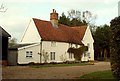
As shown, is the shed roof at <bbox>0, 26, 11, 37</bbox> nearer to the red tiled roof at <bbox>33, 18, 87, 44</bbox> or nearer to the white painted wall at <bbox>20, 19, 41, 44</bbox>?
the white painted wall at <bbox>20, 19, 41, 44</bbox>

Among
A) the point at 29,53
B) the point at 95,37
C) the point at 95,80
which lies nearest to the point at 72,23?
the point at 95,37

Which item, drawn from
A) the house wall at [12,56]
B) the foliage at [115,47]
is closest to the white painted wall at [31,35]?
the house wall at [12,56]

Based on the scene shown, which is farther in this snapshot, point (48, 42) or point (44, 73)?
point (48, 42)

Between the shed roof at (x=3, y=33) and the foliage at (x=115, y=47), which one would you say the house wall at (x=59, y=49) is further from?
the foliage at (x=115, y=47)

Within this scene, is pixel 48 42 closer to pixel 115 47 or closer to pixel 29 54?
pixel 29 54

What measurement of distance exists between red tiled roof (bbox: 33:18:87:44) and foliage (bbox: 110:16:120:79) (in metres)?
37.1

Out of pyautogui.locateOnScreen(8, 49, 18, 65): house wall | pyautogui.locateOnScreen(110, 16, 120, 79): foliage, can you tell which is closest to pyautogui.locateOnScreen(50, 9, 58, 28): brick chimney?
pyautogui.locateOnScreen(8, 49, 18, 65): house wall

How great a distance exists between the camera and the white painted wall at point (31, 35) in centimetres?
5078

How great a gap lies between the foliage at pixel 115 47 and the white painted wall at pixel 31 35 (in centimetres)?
3712

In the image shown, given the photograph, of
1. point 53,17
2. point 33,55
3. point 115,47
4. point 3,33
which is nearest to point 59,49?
point 33,55

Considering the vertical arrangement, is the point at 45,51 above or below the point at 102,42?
below

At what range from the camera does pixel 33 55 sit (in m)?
48.3

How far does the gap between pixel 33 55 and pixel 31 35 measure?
5739mm

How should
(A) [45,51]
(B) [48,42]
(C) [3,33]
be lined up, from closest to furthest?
(C) [3,33]
(A) [45,51]
(B) [48,42]
